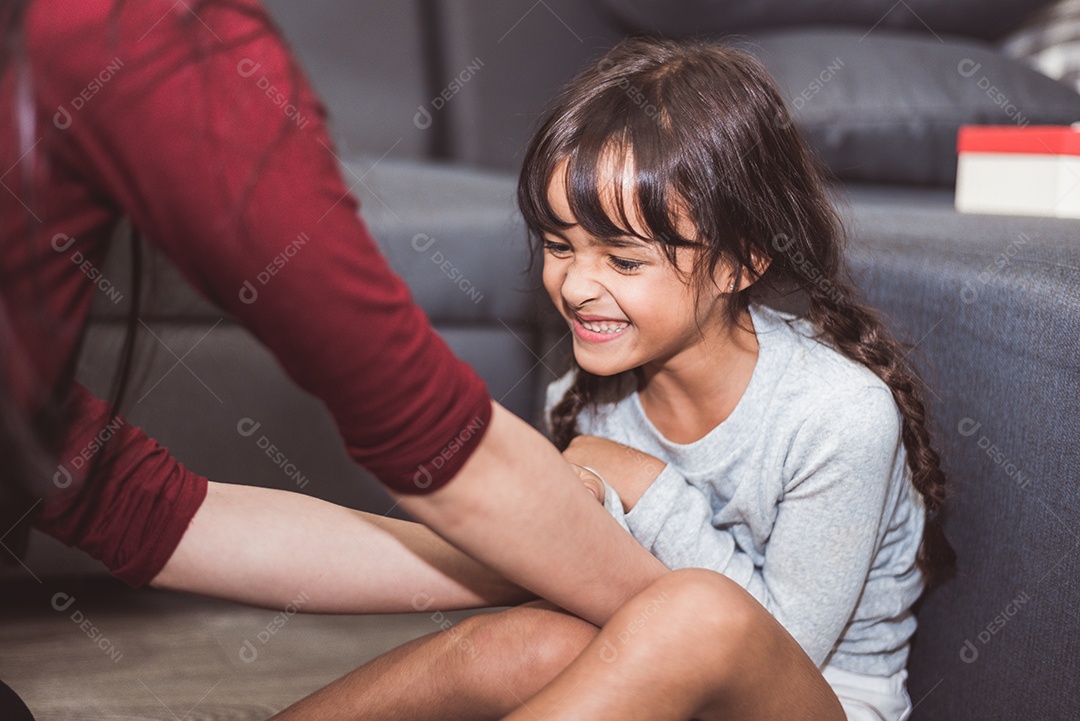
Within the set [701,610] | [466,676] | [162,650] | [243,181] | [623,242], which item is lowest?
[162,650]

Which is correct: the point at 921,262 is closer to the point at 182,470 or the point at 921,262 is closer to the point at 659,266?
the point at 659,266

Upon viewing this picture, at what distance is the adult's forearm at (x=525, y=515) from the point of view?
1.73 feet

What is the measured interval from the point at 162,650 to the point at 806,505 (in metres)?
0.73

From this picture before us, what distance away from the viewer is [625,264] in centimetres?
83

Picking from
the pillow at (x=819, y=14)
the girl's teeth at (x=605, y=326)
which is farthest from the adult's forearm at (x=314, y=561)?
the pillow at (x=819, y=14)

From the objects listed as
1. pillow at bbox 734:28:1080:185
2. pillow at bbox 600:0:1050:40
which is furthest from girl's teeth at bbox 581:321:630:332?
pillow at bbox 600:0:1050:40

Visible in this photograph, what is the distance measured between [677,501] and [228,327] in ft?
1.90

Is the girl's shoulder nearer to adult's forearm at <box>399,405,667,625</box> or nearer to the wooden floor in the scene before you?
adult's forearm at <box>399,405,667,625</box>

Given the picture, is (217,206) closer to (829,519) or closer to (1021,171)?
(829,519)

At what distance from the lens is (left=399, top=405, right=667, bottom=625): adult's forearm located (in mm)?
527

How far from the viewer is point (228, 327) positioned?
1.14 meters

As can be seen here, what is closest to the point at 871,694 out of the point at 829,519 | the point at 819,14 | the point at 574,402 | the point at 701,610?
the point at 829,519

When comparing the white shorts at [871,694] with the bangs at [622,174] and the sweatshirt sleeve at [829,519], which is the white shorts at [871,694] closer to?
the sweatshirt sleeve at [829,519]

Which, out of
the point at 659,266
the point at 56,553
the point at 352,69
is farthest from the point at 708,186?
the point at 352,69
